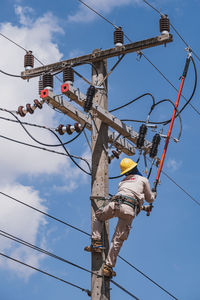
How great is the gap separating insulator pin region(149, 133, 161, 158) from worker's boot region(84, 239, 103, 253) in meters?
2.65

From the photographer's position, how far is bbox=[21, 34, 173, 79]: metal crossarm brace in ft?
42.6

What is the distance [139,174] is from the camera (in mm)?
12547

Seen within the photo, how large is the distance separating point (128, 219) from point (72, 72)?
9.44 ft

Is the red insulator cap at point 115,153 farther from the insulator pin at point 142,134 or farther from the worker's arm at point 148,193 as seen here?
the worker's arm at point 148,193

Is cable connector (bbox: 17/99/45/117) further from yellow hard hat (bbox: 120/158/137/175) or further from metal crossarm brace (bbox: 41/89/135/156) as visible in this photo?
yellow hard hat (bbox: 120/158/137/175)

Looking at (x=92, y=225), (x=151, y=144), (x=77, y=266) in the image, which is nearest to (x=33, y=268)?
(x=77, y=266)

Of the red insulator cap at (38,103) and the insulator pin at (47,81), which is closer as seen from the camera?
the insulator pin at (47,81)

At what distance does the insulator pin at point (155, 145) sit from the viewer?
14094 mm

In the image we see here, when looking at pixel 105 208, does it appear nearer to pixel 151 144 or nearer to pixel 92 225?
pixel 92 225

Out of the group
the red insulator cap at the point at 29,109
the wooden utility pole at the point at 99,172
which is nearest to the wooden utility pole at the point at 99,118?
the wooden utility pole at the point at 99,172

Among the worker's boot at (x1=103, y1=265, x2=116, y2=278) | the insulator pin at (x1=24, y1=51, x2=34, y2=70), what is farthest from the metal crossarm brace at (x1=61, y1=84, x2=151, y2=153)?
the worker's boot at (x1=103, y1=265, x2=116, y2=278)

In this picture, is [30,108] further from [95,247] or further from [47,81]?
[95,247]

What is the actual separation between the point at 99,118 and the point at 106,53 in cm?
133

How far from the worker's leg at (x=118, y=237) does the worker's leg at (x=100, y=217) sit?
0.70ft
